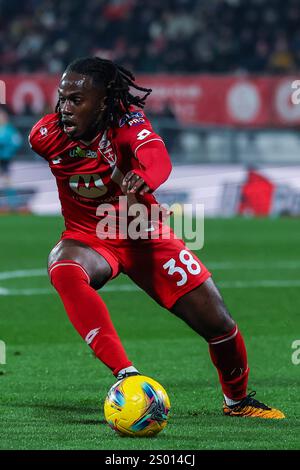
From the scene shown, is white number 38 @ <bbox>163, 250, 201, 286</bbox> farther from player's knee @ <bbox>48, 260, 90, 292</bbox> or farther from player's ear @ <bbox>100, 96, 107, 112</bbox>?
player's ear @ <bbox>100, 96, 107, 112</bbox>

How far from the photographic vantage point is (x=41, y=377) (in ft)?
24.3

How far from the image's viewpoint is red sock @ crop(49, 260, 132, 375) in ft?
18.1

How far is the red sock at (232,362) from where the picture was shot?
609 cm

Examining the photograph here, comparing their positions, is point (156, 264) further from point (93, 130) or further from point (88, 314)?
point (93, 130)

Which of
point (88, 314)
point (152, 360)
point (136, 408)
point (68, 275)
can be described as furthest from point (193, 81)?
point (136, 408)

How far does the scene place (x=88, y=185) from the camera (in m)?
6.03

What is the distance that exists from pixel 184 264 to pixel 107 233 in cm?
45

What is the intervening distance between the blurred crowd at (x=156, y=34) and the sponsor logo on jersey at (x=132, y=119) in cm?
2052

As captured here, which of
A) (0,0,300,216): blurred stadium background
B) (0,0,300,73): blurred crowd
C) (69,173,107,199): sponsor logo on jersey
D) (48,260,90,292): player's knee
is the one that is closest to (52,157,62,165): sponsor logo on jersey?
(69,173,107,199): sponsor logo on jersey

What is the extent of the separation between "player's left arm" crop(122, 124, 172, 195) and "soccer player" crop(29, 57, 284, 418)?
1 centimetres

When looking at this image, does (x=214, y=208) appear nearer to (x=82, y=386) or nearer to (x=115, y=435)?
(x=82, y=386)

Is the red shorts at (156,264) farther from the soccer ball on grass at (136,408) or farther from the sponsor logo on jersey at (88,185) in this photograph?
the soccer ball on grass at (136,408)

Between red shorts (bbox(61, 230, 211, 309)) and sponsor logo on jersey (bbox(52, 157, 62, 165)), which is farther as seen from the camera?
sponsor logo on jersey (bbox(52, 157, 62, 165))

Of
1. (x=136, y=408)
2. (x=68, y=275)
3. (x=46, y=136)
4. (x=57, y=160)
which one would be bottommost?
(x=136, y=408)
